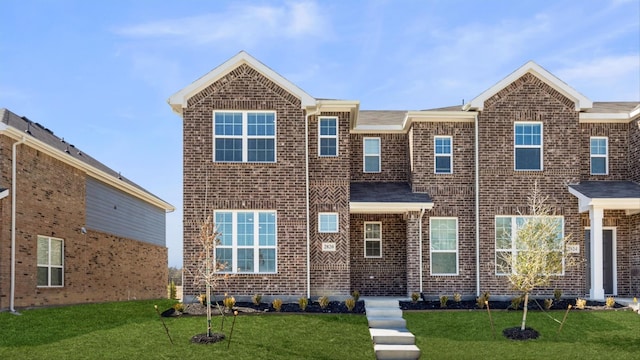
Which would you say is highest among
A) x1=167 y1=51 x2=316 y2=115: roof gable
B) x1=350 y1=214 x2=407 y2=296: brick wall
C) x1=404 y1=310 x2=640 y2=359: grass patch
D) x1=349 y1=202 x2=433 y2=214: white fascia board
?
x1=167 y1=51 x2=316 y2=115: roof gable

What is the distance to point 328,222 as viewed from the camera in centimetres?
1938

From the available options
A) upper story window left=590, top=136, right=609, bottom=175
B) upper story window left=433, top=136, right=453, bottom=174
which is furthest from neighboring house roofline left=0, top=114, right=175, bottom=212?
upper story window left=590, top=136, right=609, bottom=175

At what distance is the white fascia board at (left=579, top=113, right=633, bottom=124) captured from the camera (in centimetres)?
2105

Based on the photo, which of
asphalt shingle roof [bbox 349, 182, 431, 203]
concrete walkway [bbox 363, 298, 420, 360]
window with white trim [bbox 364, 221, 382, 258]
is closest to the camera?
concrete walkway [bbox 363, 298, 420, 360]

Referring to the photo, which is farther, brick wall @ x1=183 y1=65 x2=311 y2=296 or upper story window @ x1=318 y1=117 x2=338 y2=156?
upper story window @ x1=318 y1=117 x2=338 y2=156

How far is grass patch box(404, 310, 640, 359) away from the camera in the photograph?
1388 centimetres

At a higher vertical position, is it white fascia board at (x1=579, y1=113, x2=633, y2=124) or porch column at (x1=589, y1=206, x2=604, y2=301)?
white fascia board at (x1=579, y1=113, x2=633, y2=124)

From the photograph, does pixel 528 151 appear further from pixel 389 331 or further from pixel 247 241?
pixel 247 241

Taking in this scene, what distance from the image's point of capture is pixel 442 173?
20.6 meters

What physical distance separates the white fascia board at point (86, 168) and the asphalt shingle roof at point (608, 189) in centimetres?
1626

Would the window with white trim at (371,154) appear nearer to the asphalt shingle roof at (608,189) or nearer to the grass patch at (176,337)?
the asphalt shingle roof at (608,189)

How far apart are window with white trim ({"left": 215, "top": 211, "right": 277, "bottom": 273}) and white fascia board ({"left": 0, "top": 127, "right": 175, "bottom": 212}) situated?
5.83 metres

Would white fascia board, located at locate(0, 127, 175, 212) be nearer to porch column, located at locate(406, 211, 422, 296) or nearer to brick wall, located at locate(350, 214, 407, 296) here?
brick wall, located at locate(350, 214, 407, 296)

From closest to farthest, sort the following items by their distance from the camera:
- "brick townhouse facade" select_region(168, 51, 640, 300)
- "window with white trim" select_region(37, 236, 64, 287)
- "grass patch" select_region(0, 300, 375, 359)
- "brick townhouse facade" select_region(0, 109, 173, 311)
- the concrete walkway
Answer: "grass patch" select_region(0, 300, 375, 359) → the concrete walkway → "brick townhouse facade" select_region(0, 109, 173, 311) → "brick townhouse facade" select_region(168, 51, 640, 300) → "window with white trim" select_region(37, 236, 64, 287)
